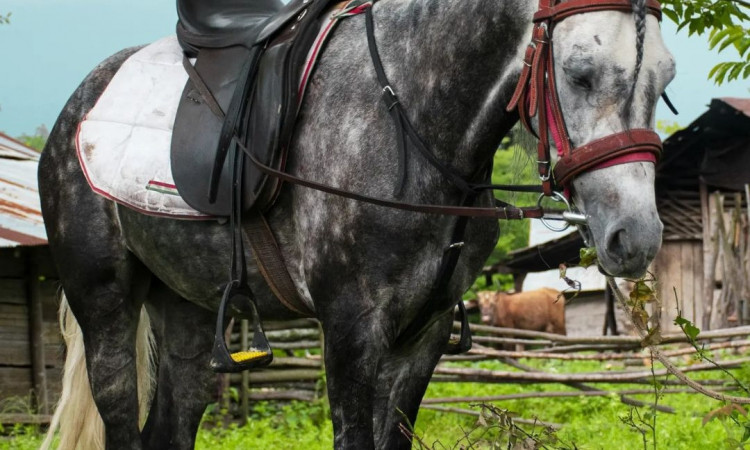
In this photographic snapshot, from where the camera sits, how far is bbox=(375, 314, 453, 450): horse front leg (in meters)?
3.63

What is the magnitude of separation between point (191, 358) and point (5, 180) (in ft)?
22.7

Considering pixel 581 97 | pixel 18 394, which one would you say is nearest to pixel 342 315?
pixel 581 97

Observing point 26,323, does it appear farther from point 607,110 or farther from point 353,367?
point 607,110

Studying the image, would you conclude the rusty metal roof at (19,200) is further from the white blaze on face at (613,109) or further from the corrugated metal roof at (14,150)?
the white blaze on face at (613,109)

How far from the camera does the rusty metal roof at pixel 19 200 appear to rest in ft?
27.4

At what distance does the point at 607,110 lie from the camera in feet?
9.01

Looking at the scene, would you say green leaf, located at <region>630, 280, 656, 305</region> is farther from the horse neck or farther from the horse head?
the horse neck

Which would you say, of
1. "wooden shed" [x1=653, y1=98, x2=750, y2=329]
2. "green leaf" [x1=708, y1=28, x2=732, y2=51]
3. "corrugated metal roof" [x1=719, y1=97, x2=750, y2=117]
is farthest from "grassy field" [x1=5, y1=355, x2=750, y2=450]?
"corrugated metal roof" [x1=719, y1=97, x2=750, y2=117]

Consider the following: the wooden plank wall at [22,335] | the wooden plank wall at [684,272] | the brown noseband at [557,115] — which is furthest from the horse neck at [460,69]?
the wooden plank wall at [684,272]

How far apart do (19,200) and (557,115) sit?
8059mm

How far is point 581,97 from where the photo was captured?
2.79 meters

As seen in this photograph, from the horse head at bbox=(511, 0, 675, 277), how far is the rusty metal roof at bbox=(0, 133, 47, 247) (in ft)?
20.2

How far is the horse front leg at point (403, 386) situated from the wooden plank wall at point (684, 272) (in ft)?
57.7

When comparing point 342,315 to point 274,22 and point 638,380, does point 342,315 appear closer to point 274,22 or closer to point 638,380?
point 274,22
